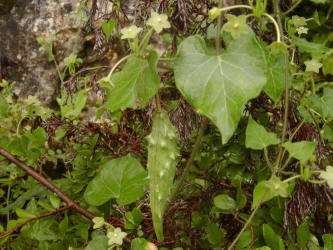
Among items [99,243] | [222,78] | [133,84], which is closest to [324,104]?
[222,78]

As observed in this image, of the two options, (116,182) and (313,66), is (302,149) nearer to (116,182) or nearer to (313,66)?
(313,66)

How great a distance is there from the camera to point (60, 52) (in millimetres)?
1411

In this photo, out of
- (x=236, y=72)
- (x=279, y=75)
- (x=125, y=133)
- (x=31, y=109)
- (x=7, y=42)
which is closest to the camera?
(x=236, y=72)

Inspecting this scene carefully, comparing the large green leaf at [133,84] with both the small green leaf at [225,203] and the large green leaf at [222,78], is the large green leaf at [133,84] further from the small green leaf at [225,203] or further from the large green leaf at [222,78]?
the small green leaf at [225,203]

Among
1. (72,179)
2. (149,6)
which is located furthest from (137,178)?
(149,6)

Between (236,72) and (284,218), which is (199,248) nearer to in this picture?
(284,218)

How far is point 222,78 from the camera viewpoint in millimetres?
564

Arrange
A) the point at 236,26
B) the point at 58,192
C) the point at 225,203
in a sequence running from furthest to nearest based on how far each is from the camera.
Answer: the point at 58,192
the point at 225,203
the point at 236,26

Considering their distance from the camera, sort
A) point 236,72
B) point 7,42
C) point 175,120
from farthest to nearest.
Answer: point 7,42 < point 175,120 < point 236,72

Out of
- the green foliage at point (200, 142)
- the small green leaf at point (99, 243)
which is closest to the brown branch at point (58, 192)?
the green foliage at point (200, 142)

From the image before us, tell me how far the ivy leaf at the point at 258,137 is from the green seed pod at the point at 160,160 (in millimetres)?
144

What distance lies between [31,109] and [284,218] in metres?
0.81

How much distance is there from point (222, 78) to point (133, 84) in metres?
0.16

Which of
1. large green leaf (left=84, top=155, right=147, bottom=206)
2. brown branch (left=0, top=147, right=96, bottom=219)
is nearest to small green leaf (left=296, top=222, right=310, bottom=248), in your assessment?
large green leaf (left=84, top=155, right=147, bottom=206)
